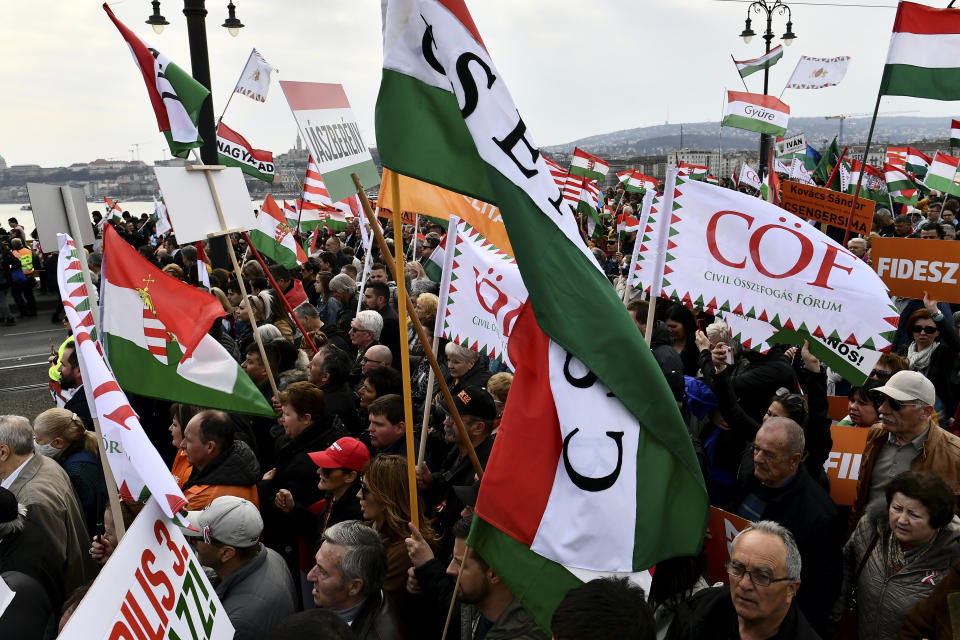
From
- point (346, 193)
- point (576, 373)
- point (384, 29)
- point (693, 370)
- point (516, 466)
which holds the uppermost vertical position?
point (384, 29)

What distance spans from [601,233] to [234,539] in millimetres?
14779

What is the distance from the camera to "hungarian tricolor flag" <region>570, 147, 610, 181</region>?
14969 millimetres

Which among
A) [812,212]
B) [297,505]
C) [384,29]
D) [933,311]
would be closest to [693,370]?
[933,311]

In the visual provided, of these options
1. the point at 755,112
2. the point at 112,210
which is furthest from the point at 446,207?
the point at 112,210

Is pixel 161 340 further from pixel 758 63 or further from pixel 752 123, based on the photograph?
pixel 758 63

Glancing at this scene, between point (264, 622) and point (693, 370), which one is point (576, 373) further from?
point (693, 370)

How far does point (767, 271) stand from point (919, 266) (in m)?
2.55

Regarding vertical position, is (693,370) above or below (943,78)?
below

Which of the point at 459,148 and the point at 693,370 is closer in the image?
the point at 459,148

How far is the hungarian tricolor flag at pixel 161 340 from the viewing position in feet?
14.2

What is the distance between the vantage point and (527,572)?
2.89 metres

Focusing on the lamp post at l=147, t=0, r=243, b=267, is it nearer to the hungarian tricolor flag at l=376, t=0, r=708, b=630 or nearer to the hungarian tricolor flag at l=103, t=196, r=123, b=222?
the hungarian tricolor flag at l=376, t=0, r=708, b=630

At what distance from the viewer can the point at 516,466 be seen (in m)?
2.92

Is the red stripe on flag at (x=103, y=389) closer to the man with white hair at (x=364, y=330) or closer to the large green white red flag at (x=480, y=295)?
the large green white red flag at (x=480, y=295)
